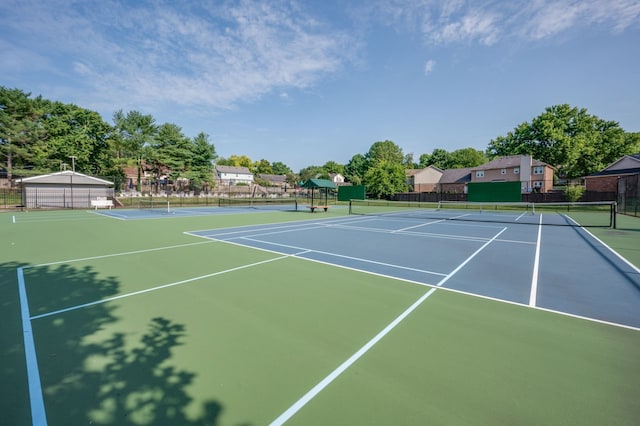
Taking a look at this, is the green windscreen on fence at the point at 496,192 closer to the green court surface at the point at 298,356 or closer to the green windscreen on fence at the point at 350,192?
the green windscreen on fence at the point at 350,192

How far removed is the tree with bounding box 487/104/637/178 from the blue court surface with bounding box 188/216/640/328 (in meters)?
46.6

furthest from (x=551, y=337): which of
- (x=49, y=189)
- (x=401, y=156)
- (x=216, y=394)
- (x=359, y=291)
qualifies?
(x=401, y=156)

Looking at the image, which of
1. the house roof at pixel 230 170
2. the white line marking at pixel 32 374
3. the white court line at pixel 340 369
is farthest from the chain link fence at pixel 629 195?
the house roof at pixel 230 170

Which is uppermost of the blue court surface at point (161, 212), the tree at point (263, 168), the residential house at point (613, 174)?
the tree at point (263, 168)

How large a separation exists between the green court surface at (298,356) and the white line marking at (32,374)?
0.03 metres

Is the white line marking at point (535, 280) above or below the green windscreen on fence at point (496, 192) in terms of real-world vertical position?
below

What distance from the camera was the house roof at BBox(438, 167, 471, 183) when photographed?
59.2 meters

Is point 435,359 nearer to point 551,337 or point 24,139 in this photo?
point 551,337

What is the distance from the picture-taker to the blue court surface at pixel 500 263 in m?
4.83

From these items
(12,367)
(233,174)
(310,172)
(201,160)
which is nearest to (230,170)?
(233,174)

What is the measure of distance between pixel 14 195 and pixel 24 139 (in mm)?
10617

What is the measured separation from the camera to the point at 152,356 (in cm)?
307

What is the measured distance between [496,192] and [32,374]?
23178 millimetres

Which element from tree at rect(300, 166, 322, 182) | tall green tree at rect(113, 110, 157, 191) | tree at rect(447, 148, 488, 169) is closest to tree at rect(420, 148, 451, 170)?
tree at rect(447, 148, 488, 169)
